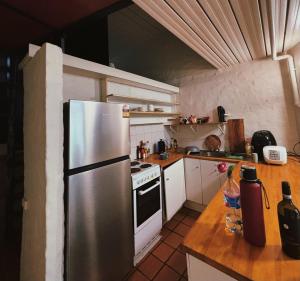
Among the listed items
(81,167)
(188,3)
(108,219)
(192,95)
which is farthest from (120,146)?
(192,95)

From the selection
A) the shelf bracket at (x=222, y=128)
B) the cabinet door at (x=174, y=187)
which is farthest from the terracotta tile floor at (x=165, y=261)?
the shelf bracket at (x=222, y=128)

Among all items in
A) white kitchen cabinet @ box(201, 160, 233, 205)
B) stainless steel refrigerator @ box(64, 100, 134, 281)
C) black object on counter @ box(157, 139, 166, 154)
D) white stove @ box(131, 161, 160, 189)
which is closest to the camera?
stainless steel refrigerator @ box(64, 100, 134, 281)

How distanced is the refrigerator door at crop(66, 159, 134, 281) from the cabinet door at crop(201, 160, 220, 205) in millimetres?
1291

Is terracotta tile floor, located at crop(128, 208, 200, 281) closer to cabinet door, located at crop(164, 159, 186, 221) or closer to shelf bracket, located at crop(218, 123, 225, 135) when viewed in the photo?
cabinet door, located at crop(164, 159, 186, 221)

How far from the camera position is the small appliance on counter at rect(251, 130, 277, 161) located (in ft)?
6.66

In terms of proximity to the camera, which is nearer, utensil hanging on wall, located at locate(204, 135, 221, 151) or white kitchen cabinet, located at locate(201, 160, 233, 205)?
white kitchen cabinet, located at locate(201, 160, 233, 205)

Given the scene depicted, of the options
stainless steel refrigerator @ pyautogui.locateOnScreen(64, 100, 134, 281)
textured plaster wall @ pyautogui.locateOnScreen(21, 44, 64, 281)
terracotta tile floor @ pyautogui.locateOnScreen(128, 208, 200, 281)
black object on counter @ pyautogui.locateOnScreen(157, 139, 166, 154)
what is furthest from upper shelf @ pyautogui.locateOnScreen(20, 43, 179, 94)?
terracotta tile floor @ pyautogui.locateOnScreen(128, 208, 200, 281)

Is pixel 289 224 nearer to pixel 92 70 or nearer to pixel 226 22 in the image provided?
pixel 226 22

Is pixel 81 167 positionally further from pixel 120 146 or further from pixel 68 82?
pixel 68 82

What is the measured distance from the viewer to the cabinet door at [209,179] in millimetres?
2203

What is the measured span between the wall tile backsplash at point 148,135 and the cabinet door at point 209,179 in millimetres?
968

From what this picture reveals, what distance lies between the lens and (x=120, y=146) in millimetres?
1375

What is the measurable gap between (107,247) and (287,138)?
2532mm

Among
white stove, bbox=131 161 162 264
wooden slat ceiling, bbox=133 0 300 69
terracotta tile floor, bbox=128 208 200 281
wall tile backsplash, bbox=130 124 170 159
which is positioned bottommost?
terracotta tile floor, bbox=128 208 200 281
